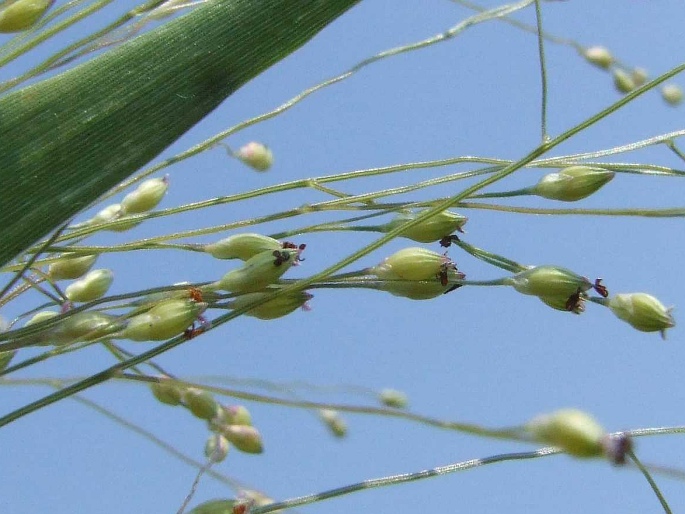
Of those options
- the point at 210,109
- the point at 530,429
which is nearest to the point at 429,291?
the point at 210,109

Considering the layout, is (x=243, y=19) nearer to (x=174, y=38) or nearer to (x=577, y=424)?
(x=174, y=38)

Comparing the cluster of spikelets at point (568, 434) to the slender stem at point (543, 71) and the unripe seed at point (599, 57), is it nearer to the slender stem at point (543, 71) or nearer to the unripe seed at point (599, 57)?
the slender stem at point (543, 71)

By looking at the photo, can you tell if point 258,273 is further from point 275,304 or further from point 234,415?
point 234,415

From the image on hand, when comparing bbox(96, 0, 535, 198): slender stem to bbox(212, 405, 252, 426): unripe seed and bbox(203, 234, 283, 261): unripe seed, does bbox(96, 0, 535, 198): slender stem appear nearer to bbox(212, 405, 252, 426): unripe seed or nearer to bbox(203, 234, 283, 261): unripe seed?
bbox(203, 234, 283, 261): unripe seed

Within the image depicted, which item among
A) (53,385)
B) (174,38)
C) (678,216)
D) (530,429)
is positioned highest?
(678,216)

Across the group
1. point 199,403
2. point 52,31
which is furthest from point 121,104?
point 199,403

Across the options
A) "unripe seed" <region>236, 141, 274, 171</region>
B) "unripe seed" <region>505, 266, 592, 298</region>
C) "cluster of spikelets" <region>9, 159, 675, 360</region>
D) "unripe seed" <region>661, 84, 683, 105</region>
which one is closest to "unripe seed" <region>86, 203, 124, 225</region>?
"cluster of spikelets" <region>9, 159, 675, 360</region>

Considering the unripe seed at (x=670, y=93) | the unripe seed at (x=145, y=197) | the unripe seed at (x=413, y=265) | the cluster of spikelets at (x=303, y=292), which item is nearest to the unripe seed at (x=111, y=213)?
the unripe seed at (x=145, y=197)
